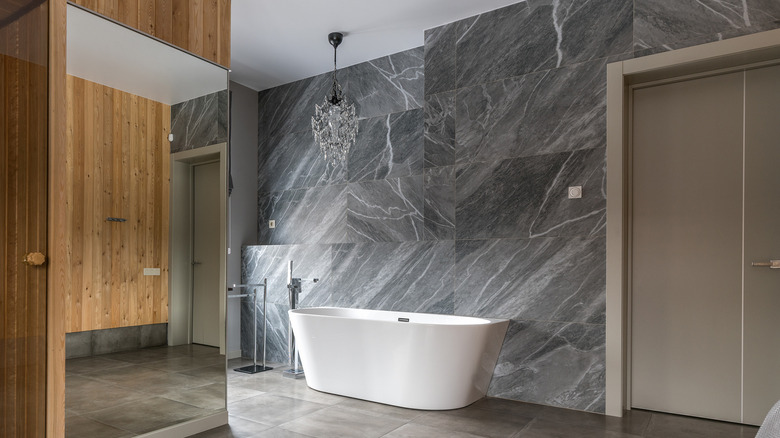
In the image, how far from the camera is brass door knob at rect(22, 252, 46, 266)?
209cm

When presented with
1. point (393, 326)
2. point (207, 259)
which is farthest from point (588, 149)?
point (207, 259)

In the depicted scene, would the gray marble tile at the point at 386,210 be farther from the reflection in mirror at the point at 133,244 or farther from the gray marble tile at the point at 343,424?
the reflection in mirror at the point at 133,244

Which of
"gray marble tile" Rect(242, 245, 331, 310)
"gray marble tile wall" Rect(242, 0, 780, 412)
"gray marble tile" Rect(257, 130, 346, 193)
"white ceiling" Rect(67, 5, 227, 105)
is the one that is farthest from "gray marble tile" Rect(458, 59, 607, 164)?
"white ceiling" Rect(67, 5, 227, 105)

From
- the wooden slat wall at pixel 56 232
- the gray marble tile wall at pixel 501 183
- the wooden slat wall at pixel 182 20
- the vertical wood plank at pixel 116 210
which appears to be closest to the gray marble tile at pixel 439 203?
the gray marble tile wall at pixel 501 183

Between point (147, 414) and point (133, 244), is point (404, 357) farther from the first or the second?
point (133, 244)

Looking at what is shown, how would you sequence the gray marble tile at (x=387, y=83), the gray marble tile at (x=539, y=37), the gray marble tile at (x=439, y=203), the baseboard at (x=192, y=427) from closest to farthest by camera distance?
the baseboard at (x=192, y=427) → the gray marble tile at (x=539, y=37) → the gray marble tile at (x=439, y=203) → the gray marble tile at (x=387, y=83)

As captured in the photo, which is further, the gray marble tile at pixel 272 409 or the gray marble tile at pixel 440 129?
the gray marble tile at pixel 440 129

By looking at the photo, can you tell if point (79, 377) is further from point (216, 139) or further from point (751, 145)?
point (751, 145)

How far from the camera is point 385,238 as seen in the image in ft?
14.2

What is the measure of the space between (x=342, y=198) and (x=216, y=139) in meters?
1.71

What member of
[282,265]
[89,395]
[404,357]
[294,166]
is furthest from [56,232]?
[294,166]

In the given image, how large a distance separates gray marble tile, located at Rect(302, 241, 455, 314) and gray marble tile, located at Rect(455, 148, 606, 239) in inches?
12.6

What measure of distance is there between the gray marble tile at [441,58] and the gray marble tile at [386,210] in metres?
0.75

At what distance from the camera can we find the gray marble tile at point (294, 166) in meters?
4.79
